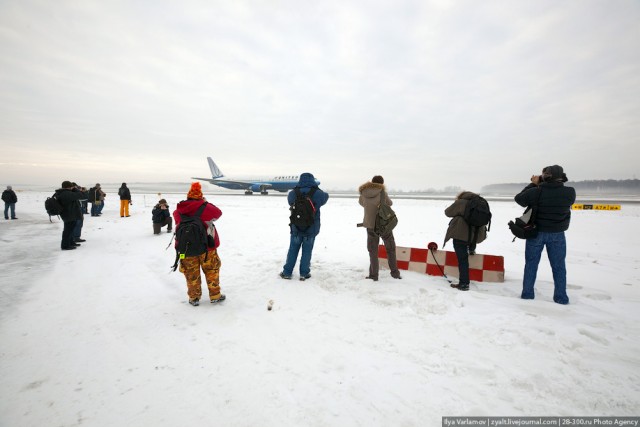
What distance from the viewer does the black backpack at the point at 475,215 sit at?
5035 mm

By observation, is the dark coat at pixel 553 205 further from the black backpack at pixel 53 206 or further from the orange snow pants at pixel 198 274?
the black backpack at pixel 53 206

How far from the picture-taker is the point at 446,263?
19.5 feet

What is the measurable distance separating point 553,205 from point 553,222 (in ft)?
0.95

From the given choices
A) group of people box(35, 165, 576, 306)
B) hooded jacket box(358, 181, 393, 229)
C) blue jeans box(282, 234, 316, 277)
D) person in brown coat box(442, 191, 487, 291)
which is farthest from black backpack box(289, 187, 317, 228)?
person in brown coat box(442, 191, 487, 291)

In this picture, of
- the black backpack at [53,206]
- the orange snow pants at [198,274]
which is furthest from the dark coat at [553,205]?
the black backpack at [53,206]

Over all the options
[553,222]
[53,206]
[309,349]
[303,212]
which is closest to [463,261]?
[553,222]

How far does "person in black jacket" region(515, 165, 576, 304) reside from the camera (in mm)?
4465

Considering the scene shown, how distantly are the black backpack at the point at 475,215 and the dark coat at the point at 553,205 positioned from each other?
2.10 feet

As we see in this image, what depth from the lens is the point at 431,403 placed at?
2428 millimetres

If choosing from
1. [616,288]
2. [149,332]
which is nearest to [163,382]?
[149,332]

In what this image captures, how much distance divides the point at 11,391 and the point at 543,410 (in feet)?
16.0

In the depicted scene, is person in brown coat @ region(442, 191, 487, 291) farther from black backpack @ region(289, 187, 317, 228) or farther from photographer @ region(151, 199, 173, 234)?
photographer @ region(151, 199, 173, 234)

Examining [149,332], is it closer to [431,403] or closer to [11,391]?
[11,391]

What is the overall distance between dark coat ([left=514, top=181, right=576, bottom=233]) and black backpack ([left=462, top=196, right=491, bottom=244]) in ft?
2.10
